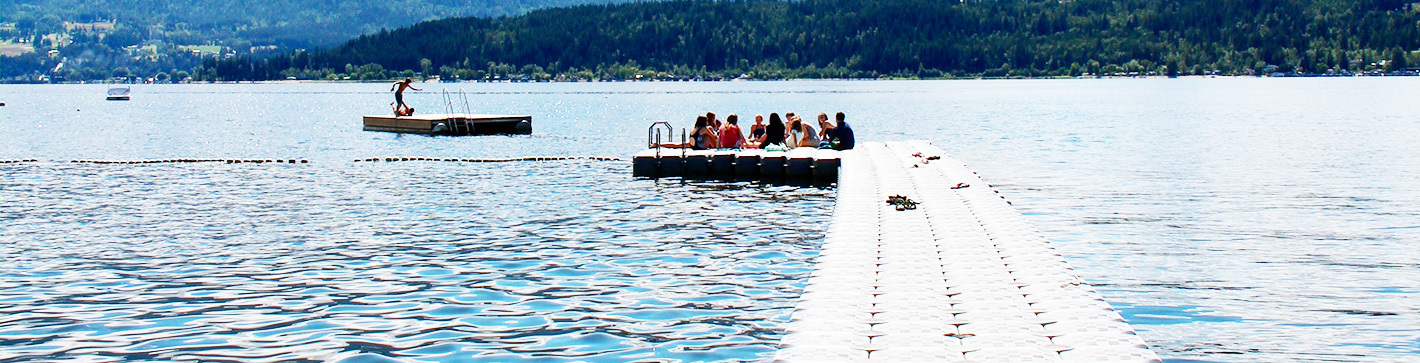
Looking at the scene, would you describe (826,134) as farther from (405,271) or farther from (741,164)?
(405,271)

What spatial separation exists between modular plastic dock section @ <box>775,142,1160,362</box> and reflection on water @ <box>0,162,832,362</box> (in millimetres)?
905

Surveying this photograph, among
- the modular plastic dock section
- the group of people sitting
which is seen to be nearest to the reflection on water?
the modular plastic dock section

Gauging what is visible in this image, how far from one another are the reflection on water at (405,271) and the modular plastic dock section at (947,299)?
0.90m

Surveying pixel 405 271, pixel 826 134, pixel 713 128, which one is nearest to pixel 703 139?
pixel 713 128

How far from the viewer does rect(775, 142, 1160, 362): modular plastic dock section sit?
10.8 metres

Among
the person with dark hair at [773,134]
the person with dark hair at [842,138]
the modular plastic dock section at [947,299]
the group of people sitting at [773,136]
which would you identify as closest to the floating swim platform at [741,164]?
the group of people sitting at [773,136]

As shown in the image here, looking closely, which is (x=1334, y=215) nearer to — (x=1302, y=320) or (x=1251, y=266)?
(x=1251, y=266)

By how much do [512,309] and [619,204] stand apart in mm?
12945

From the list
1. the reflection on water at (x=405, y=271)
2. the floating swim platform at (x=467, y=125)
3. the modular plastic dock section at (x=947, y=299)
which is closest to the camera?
the modular plastic dock section at (x=947, y=299)

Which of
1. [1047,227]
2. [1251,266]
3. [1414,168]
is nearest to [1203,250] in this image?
[1251,266]

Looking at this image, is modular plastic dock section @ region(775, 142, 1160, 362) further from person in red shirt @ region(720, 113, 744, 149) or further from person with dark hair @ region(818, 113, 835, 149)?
person with dark hair @ region(818, 113, 835, 149)

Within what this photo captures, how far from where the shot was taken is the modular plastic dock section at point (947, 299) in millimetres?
10766

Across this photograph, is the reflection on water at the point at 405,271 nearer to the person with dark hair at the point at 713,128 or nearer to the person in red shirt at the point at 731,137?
the person with dark hair at the point at 713,128

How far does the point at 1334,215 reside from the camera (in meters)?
26.6
